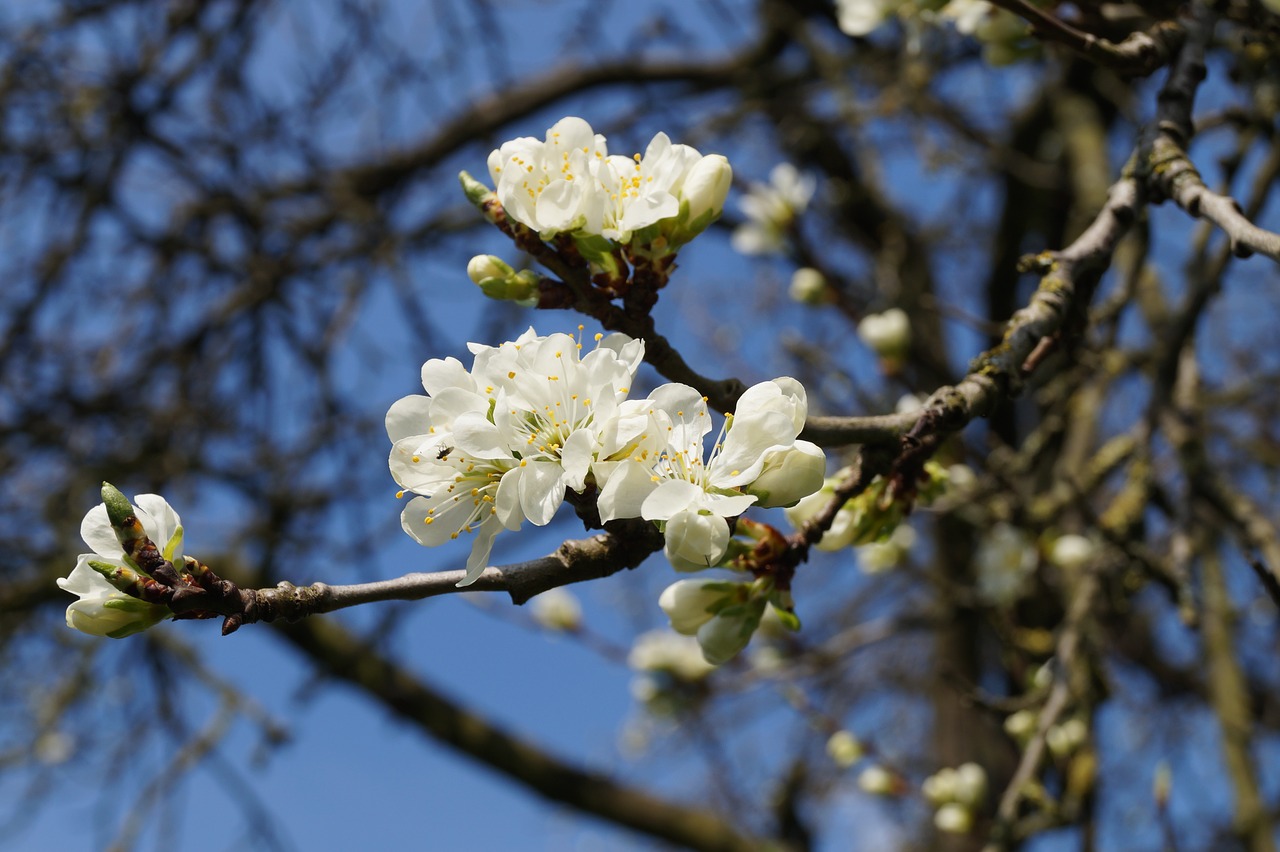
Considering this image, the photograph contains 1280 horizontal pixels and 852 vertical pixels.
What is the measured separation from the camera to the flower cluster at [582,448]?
95 cm

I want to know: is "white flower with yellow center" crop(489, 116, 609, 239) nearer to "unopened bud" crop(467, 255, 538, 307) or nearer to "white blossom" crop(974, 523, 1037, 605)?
"unopened bud" crop(467, 255, 538, 307)

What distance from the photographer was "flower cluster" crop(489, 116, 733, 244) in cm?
108

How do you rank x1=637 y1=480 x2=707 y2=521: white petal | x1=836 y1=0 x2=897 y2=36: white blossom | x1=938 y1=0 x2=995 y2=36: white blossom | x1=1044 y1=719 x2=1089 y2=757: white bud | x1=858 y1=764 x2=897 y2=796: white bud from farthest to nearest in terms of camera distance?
x1=858 y1=764 x2=897 y2=796: white bud, x1=1044 y1=719 x2=1089 y2=757: white bud, x1=836 y1=0 x2=897 y2=36: white blossom, x1=938 y1=0 x2=995 y2=36: white blossom, x1=637 y1=480 x2=707 y2=521: white petal

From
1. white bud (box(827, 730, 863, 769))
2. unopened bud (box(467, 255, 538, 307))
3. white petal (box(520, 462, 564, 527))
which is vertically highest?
unopened bud (box(467, 255, 538, 307))

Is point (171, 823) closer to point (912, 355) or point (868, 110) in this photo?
point (912, 355)

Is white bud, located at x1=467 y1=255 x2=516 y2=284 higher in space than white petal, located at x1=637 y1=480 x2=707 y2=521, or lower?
higher

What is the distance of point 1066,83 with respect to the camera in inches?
176

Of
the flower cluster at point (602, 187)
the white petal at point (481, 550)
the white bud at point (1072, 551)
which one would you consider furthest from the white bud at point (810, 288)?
the white petal at point (481, 550)

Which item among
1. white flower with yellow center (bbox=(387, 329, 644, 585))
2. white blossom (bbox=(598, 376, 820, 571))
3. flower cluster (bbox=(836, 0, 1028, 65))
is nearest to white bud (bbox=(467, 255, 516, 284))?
white flower with yellow center (bbox=(387, 329, 644, 585))

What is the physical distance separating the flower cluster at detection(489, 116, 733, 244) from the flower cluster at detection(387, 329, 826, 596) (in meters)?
0.14

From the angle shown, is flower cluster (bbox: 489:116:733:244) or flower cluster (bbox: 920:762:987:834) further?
flower cluster (bbox: 920:762:987:834)

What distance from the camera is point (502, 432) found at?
1.01 metres

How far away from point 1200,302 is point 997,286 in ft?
10.5

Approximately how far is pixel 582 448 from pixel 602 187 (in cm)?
32
